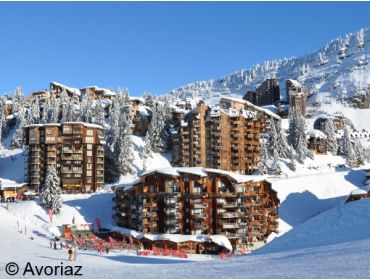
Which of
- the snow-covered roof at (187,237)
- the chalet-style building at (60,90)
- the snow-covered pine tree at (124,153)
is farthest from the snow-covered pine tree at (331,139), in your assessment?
the chalet-style building at (60,90)

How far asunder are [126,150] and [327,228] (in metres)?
72.7

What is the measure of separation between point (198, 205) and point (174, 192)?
4.82 metres

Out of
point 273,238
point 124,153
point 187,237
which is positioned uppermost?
point 124,153

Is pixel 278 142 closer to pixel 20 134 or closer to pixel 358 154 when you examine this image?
pixel 358 154

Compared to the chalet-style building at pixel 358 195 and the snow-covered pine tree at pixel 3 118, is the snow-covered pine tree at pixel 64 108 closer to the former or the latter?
the snow-covered pine tree at pixel 3 118

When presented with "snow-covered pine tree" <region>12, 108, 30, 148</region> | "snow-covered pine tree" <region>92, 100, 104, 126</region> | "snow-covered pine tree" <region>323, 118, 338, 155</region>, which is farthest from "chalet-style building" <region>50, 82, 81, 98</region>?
"snow-covered pine tree" <region>323, 118, 338, 155</region>

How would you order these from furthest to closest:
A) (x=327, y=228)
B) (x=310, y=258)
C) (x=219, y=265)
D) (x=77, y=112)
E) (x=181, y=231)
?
(x=77, y=112) → (x=181, y=231) → (x=327, y=228) → (x=219, y=265) → (x=310, y=258)

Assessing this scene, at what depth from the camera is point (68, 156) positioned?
104375mm

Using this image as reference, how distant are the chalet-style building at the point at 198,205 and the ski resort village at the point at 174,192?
0.18 meters

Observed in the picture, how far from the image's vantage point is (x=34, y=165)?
105m

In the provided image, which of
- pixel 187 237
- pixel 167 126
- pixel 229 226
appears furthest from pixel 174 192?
pixel 167 126

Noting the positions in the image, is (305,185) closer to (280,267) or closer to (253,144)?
(253,144)

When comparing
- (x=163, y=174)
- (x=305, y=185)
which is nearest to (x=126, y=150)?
(x=163, y=174)

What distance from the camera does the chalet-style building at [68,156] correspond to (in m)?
104
